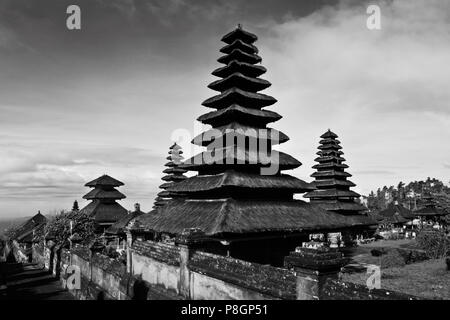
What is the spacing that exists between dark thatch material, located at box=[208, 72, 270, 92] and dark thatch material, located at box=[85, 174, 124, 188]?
2602 centimetres

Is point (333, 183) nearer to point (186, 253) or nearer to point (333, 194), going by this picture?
point (333, 194)

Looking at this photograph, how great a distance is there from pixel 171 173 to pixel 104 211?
10.4 m

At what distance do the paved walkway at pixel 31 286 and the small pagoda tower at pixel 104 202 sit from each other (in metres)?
15.7

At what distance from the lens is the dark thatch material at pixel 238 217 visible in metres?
16.5

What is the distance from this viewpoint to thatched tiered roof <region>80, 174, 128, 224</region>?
1658 inches

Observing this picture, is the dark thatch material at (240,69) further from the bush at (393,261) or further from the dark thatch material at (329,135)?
the dark thatch material at (329,135)

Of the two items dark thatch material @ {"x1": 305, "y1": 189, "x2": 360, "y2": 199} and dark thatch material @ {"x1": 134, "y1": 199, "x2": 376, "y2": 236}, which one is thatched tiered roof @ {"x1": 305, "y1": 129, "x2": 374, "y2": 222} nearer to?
dark thatch material @ {"x1": 305, "y1": 189, "x2": 360, "y2": 199}

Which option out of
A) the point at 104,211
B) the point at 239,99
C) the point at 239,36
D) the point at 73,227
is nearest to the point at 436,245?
the point at 239,99

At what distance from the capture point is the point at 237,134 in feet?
69.4

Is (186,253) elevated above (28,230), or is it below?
above

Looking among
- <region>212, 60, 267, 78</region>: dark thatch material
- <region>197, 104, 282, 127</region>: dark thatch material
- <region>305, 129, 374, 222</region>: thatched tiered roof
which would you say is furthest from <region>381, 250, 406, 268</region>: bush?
<region>212, 60, 267, 78</region>: dark thatch material

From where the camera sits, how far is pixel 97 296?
47.1 ft
